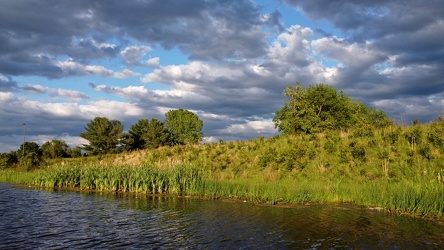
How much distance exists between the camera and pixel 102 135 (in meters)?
84.4

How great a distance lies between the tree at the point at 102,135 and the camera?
275ft

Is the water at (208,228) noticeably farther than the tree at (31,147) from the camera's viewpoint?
No

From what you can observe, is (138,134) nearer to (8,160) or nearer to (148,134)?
(148,134)

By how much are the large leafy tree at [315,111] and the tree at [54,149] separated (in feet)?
198

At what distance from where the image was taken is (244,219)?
54.0 feet

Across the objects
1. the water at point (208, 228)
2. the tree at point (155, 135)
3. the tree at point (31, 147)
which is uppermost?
the tree at point (155, 135)

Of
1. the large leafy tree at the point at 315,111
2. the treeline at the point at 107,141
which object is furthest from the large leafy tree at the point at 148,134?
the large leafy tree at the point at 315,111

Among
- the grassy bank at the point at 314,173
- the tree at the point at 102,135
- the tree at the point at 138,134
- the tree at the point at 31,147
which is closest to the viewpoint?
the grassy bank at the point at 314,173

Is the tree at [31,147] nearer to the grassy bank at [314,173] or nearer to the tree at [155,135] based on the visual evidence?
the tree at [155,135]

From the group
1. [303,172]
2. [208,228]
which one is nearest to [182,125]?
[303,172]

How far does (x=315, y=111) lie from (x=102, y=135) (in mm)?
52520

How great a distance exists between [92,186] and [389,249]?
2729 cm

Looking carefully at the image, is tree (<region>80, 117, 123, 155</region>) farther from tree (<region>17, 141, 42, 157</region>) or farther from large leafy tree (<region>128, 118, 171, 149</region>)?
tree (<region>17, 141, 42, 157</region>)

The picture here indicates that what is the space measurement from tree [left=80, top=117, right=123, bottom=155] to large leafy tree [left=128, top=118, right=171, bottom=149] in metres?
4.88
